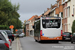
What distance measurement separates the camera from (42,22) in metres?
28.7

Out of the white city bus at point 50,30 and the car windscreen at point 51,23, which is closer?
the white city bus at point 50,30

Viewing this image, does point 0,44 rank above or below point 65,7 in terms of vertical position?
below

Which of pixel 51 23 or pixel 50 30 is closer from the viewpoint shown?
pixel 50 30

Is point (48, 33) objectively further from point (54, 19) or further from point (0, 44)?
point (0, 44)

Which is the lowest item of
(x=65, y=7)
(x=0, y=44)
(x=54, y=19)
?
(x=0, y=44)

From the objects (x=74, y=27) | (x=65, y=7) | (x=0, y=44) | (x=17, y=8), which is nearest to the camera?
(x=0, y=44)

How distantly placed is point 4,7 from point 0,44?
5028cm

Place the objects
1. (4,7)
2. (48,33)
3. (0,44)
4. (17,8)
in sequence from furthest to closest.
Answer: (17,8) → (4,7) → (48,33) → (0,44)

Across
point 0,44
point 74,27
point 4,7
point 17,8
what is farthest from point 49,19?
point 17,8

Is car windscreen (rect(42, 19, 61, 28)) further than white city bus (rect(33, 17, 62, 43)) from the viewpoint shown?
Yes

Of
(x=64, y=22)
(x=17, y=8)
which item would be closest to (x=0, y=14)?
(x=64, y=22)

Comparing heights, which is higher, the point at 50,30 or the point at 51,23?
the point at 51,23

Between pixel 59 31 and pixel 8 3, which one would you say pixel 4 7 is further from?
pixel 59 31

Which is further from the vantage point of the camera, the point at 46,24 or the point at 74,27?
the point at 74,27
